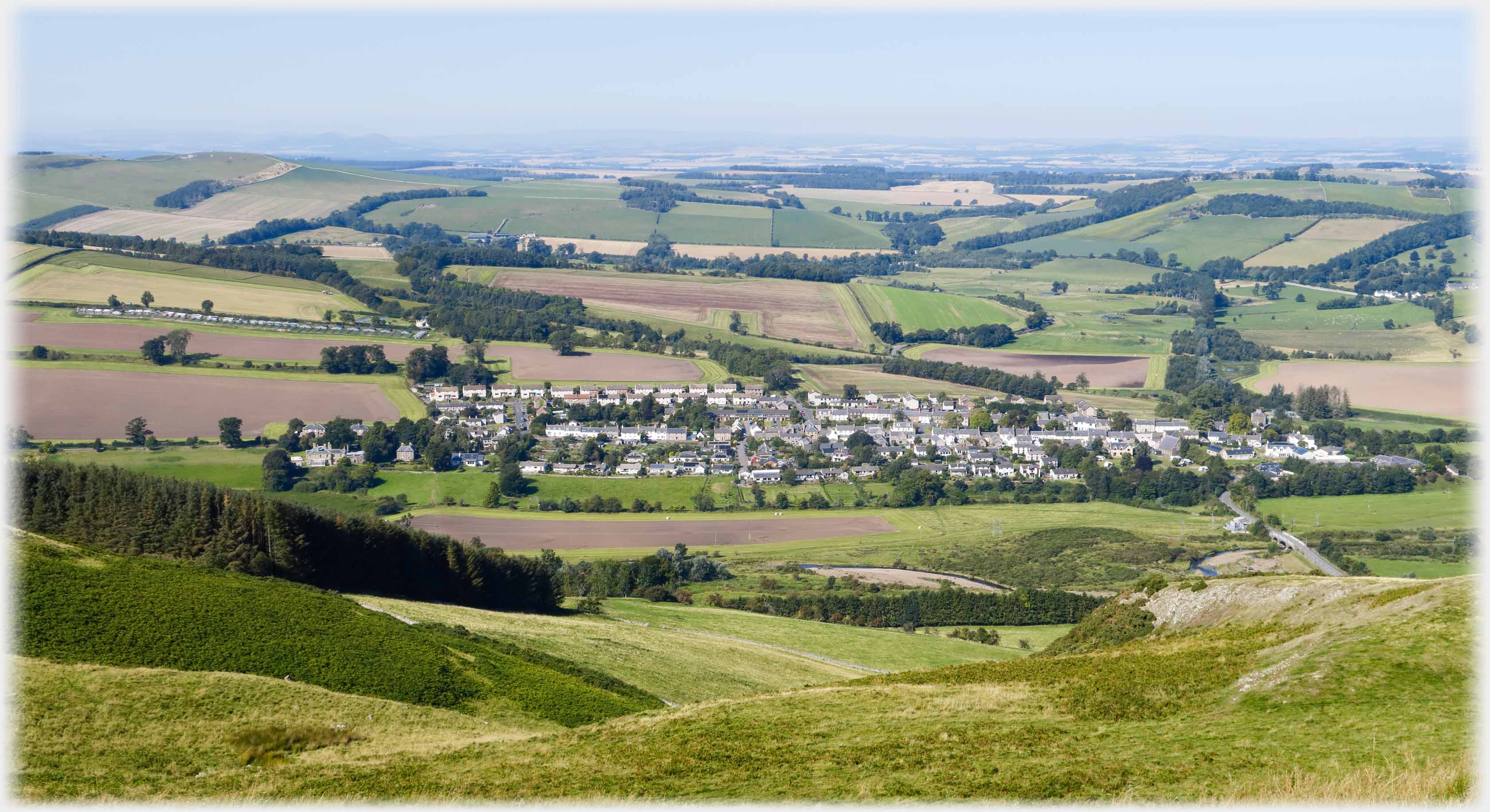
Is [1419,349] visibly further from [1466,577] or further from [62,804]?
[62,804]

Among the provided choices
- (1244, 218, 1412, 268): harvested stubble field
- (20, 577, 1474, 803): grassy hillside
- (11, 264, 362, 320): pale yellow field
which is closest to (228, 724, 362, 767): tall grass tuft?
(20, 577, 1474, 803): grassy hillside

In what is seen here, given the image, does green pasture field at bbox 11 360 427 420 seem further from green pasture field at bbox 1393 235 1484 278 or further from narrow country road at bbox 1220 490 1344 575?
green pasture field at bbox 1393 235 1484 278

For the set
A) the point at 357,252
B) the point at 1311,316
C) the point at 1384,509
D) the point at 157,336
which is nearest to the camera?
the point at 1384,509

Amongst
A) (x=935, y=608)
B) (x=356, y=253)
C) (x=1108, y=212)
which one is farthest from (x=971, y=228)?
(x=935, y=608)

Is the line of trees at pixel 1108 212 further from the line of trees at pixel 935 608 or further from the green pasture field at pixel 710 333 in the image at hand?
the line of trees at pixel 935 608

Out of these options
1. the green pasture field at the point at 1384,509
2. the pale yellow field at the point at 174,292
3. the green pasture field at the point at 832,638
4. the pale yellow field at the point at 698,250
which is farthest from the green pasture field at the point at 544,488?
the pale yellow field at the point at 698,250

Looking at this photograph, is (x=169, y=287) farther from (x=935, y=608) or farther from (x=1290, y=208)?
(x=1290, y=208)

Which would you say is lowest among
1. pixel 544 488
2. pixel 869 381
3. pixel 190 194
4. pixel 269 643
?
pixel 544 488

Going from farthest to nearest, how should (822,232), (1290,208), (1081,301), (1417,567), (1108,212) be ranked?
(1108,212), (822,232), (1290,208), (1081,301), (1417,567)
